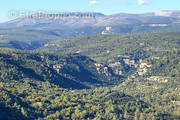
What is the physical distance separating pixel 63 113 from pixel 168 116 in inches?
1901

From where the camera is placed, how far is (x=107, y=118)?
152250mm

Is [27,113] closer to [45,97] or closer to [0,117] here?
[0,117]

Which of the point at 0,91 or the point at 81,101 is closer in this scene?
the point at 0,91

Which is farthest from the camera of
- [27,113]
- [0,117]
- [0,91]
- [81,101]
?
[81,101]

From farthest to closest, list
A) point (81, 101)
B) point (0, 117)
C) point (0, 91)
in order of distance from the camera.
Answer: point (81, 101) → point (0, 91) → point (0, 117)

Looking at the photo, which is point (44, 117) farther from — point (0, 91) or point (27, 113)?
point (0, 91)

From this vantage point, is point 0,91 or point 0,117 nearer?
point 0,117

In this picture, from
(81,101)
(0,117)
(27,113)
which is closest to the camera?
(0,117)

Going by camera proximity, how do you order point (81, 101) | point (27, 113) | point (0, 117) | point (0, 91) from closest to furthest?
1. point (0, 117)
2. point (27, 113)
3. point (0, 91)
4. point (81, 101)

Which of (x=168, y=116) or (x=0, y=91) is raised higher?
(x=0, y=91)

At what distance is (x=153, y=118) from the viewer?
157500 mm

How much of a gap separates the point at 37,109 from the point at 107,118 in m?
28.9

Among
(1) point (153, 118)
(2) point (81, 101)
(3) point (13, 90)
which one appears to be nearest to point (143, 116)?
(1) point (153, 118)

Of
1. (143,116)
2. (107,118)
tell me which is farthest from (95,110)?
(143,116)
